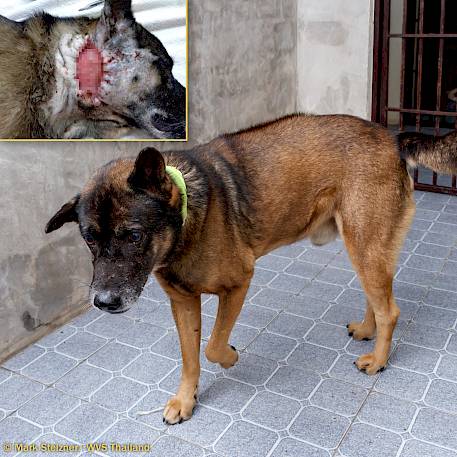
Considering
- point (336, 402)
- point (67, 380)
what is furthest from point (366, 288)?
point (67, 380)

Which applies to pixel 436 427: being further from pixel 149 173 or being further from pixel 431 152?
pixel 149 173

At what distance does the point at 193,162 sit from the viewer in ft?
9.45

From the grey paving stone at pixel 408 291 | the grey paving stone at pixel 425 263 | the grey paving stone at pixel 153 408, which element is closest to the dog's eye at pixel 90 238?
the grey paving stone at pixel 153 408

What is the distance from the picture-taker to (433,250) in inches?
193

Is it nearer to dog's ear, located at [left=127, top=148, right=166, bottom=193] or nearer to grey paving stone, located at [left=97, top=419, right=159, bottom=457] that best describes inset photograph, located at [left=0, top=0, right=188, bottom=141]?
dog's ear, located at [left=127, top=148, right=166, bottom=193]

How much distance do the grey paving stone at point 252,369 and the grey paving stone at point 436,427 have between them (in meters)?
0.85

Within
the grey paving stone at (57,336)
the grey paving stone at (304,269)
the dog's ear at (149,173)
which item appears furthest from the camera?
the grey paving stone at (304,269)

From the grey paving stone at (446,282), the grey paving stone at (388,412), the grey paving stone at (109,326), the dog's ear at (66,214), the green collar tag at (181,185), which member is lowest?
the grey paving stone at (388,412)

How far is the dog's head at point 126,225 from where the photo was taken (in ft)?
7.84

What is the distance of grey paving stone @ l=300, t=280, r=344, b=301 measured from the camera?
421 centimetres

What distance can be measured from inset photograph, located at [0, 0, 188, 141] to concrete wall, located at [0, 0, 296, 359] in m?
0.15

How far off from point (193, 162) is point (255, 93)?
296cm

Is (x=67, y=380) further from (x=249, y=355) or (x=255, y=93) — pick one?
(x=255, y=93)

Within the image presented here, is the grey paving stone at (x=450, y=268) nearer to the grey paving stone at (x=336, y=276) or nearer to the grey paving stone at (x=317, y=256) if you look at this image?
the grey paving stone at (x=336, y=276)
